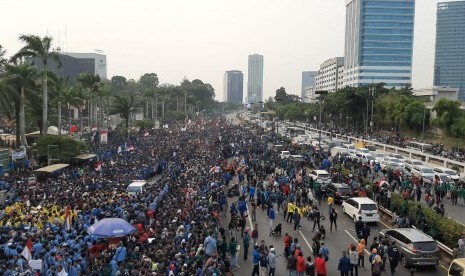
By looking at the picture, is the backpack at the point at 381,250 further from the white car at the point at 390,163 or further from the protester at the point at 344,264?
the white car at the point at 390,163

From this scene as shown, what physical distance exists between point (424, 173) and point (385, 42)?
116 meters

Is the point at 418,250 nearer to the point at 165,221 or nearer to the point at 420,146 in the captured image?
the point at 165,221

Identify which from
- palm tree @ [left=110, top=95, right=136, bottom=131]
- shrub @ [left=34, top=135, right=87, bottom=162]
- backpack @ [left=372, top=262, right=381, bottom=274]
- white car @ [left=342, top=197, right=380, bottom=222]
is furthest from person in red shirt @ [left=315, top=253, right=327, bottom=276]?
palm tree @ [left=110, top=95, right=136, bottom=131]

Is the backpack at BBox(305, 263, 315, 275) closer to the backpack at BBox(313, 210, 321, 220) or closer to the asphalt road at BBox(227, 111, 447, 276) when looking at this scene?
the asphalt road at BBox(227, 111, 447, 276)

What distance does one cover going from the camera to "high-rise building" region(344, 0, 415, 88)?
14012 cm

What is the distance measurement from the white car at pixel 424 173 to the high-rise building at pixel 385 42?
110m

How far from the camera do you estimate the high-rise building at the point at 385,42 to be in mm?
140125

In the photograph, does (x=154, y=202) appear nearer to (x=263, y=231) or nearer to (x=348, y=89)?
(x=263, y=231)

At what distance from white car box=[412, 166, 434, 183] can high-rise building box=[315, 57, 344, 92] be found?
12938cm

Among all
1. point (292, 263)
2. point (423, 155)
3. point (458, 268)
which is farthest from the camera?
point (423, 155)

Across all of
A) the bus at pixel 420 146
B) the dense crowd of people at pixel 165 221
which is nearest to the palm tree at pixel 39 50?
the dense crowd of people at pixel 165 221

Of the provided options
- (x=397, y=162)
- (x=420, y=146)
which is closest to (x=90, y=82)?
(x=397, y=162)

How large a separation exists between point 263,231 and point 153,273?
1000cm

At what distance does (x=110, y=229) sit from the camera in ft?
48.8
